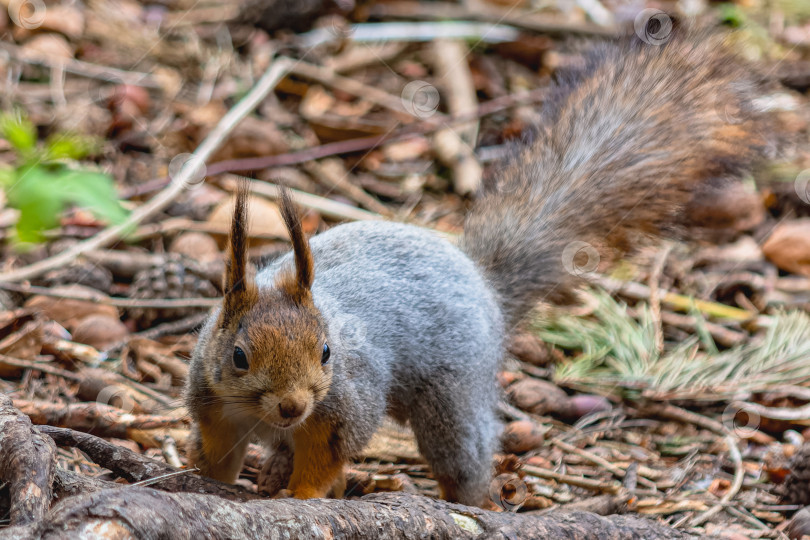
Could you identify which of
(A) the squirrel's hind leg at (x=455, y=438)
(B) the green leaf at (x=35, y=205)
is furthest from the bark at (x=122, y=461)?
(B) the green leaf at (x=35, y=205)

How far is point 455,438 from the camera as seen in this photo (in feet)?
8.52

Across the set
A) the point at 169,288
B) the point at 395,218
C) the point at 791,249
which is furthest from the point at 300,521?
the point at 791,249

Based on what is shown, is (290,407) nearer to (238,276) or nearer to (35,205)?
(238,276)

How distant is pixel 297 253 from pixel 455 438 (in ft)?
2.76

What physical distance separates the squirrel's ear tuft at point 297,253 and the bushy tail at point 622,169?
922 mm

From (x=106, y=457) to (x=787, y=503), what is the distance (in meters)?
2.09

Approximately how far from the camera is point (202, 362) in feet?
7.59

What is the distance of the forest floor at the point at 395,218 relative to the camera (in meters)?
2.75

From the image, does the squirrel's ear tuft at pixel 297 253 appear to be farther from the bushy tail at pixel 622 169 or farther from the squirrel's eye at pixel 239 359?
the bushy tail at pixel 622 169

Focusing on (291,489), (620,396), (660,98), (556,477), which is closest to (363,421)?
(291,489)

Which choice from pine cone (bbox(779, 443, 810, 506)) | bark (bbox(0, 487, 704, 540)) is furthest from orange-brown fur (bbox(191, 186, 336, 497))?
pine cone (bbox(779, 443, 810, 506))

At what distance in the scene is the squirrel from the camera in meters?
2.19

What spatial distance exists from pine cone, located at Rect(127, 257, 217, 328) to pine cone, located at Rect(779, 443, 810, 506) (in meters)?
2.25

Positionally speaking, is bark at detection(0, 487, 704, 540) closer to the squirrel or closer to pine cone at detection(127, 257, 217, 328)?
the squirrel
